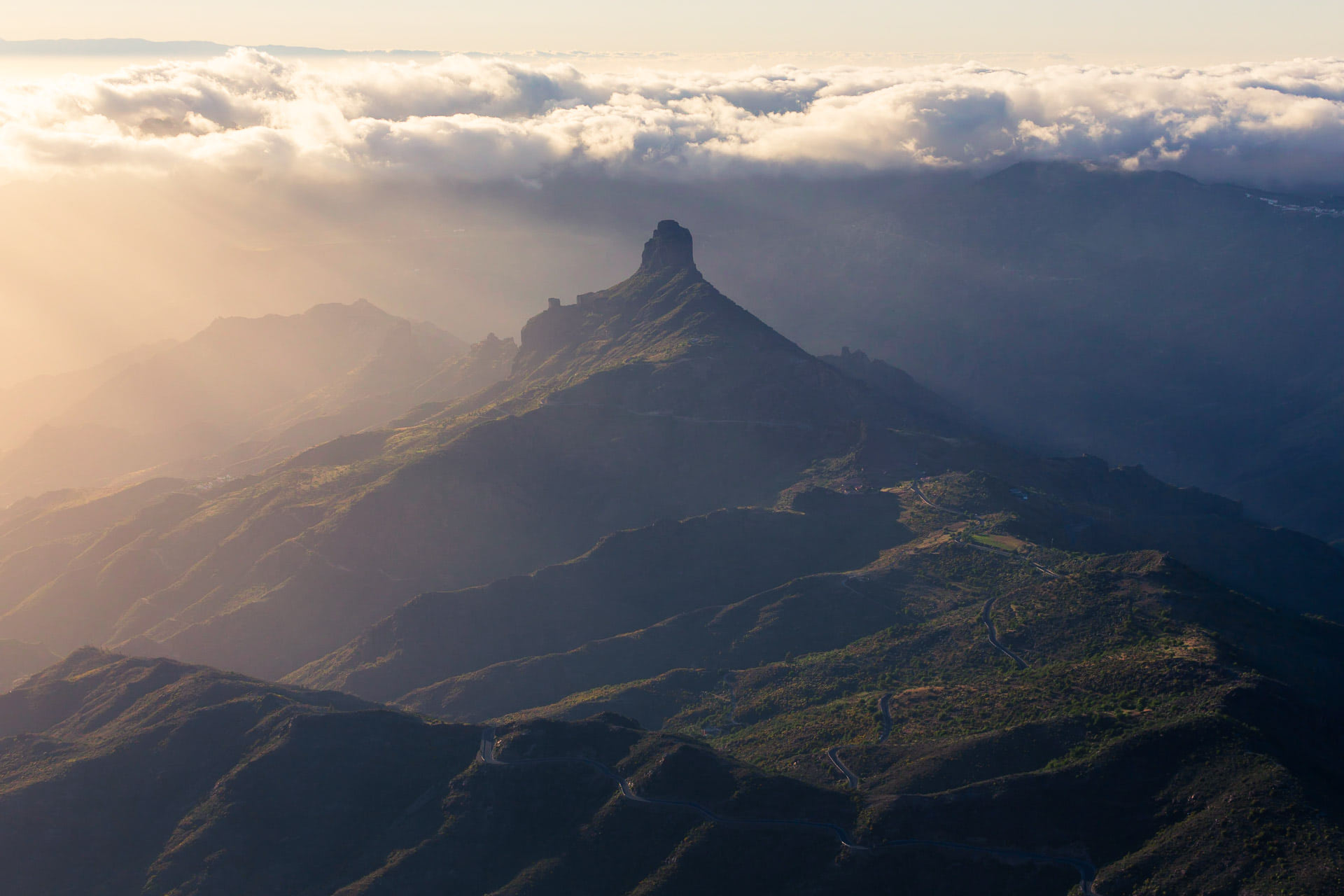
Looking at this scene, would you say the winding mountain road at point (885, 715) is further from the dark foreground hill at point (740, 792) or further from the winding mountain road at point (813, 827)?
the winding mountain road at point (813, 827)

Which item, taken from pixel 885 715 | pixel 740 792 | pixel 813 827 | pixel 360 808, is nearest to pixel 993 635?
pixel 885 715

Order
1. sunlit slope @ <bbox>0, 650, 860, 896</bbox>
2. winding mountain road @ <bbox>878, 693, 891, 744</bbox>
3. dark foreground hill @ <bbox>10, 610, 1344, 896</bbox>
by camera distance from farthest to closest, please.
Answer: winding mountain road @ <bbox>878, 693, 891, 744</bbox> → sunlit slope @ <bbox>0, 650, 860, 896</bbox> → dark foreground hill @ <bbox>10, 610, 1344, 896</bbox>

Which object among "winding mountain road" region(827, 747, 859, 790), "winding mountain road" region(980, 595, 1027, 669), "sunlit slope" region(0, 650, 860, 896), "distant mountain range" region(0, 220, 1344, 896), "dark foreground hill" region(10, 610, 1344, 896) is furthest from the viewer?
"winding mountain road" region(980, 595, 1027, 669)

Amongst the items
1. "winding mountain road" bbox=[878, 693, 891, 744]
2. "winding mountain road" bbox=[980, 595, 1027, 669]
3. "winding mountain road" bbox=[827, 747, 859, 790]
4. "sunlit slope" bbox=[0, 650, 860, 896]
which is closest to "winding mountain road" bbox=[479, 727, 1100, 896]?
"sunlit slope" bbox=[0, 650, 860, 896]

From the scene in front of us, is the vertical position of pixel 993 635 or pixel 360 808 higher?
pixel 993 635

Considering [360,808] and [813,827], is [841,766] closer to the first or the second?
[813,827]

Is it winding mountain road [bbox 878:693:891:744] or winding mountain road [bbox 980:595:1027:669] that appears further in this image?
winding mountain road [bbox 980:595:1027:669]

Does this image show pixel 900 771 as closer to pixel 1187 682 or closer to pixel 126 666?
pixel 1187 682

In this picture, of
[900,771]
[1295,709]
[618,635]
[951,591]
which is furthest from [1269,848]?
[618,635]

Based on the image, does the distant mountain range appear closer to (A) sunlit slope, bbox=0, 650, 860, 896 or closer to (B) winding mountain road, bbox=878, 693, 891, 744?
(A) sunlit slope, bbox=0, 650, 860, 896
